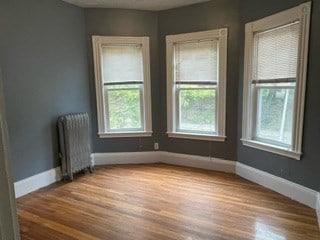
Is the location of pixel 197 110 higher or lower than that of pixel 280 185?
higher

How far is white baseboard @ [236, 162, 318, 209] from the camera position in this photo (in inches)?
103

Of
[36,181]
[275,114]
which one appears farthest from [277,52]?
→ [36,181]

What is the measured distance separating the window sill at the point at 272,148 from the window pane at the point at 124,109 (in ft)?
5.56

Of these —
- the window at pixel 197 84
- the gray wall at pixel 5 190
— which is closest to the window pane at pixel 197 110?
the window at pixel 197 84

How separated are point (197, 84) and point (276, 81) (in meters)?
1.14

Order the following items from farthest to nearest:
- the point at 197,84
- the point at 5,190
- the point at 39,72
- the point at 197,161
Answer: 1. the point at 197,161
2. the point at 197,84
3. the point at 39,72
4. the point at 5,190

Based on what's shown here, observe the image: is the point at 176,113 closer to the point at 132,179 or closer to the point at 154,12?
the point at 132,179

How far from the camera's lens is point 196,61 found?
3.70m

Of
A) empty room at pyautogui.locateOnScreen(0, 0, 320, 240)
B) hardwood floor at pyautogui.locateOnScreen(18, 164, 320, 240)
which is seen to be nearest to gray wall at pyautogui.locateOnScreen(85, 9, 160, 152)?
empty room at pyautogui.locateOnScreen(0, 0, 320, 240)

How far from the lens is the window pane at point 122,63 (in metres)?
3.88

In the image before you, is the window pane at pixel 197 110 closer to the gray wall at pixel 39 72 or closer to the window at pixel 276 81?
the window at pixel 276 81

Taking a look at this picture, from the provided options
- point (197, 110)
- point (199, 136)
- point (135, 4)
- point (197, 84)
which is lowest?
point (199, 136)

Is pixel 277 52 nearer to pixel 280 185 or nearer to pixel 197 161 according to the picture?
pixel 280 185

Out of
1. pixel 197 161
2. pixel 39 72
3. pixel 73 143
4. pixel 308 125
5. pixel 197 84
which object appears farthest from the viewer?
pixel 197 161
